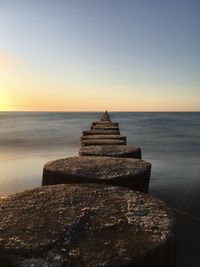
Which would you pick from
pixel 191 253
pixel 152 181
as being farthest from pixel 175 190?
pixel 191 253

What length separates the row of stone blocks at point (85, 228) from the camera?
1.17 meters

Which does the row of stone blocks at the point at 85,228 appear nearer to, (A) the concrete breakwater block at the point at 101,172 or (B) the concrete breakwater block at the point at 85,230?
(B) the concrete breakwater block at the point at 85,230

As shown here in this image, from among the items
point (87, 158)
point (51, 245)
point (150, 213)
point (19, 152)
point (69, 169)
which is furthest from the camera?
point (19, 152)

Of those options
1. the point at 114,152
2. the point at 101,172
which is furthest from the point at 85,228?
the point at 114,152

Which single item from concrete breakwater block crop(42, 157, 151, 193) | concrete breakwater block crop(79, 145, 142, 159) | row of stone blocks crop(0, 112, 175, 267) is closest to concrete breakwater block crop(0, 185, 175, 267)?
row of stone blocks crop(0, 112, 175, 267)

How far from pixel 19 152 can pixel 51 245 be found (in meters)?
14.7

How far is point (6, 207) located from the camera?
1.62 meters

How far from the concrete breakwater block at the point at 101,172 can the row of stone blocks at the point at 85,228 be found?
13 cm

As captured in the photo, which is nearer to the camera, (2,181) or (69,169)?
(69,169)

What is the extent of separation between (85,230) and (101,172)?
955 millimetres

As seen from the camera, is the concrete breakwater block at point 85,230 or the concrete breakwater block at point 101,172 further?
the concrete breakwater block at point 101,172

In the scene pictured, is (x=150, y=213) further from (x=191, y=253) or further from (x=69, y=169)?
(x=191, y=253)

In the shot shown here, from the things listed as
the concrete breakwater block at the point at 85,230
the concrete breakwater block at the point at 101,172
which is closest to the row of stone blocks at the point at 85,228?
the concrete breakwater block at the point at 85,230

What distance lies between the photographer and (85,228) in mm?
1352
